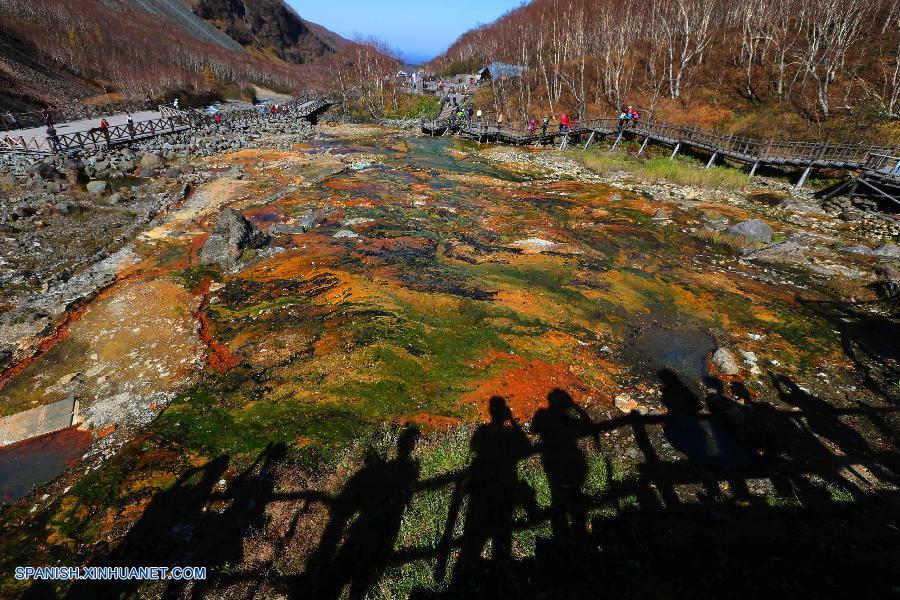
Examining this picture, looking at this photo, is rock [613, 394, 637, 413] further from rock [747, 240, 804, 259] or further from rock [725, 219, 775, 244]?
rock [725, 219, 775, 244]

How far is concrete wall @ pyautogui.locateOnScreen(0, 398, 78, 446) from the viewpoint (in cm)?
735

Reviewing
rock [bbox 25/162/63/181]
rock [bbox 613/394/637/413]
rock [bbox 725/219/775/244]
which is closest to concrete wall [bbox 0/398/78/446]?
rock [bbox 613/394/637/413]

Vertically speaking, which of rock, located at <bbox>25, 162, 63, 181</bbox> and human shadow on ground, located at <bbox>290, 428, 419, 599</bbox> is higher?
rock, located at <bbox>25, 162, 63, 181</bbox>

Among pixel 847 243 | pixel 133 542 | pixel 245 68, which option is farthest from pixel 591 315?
pixel 245 68

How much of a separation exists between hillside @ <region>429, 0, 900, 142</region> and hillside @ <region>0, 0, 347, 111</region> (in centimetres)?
4265

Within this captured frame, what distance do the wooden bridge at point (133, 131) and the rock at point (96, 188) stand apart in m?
6.80

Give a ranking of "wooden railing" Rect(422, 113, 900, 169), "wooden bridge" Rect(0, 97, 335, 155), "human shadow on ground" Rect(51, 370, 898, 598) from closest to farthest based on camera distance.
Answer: "human shadow on ground" Rect(51, 370, 898, 598) < "wooden railing" Rect(422, 113, 900, 169) < "wooden bridge" Rect(0, 97, 335, 155)

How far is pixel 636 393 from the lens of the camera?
8.09m

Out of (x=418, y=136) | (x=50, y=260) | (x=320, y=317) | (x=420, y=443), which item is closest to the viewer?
(x=420, y=443)

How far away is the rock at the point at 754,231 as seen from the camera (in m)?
15.8

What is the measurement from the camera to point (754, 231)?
52.2ft

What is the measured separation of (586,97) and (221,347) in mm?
42459

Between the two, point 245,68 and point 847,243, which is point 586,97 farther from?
point 245,68

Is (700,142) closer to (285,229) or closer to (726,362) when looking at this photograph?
(726,362)
